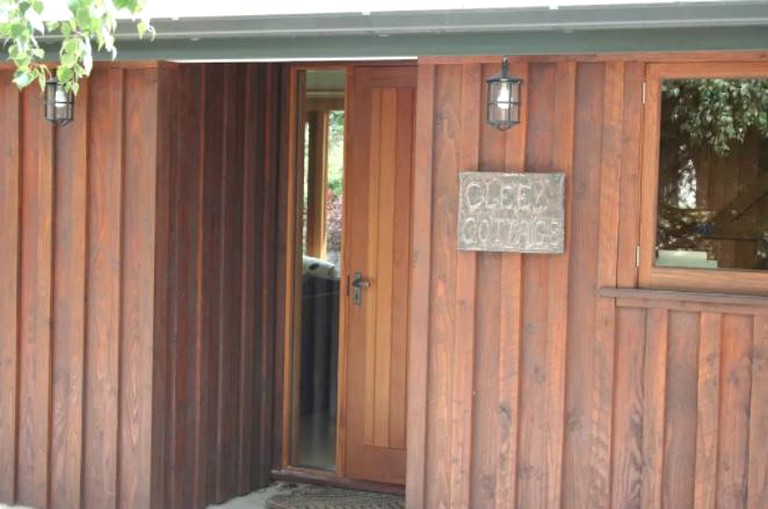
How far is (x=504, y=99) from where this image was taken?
4.66 m

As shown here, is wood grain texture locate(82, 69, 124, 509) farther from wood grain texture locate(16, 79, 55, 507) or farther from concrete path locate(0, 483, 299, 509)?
concrete path locate(0, 483, 299, 509)

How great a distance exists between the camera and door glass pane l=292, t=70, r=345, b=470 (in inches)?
254

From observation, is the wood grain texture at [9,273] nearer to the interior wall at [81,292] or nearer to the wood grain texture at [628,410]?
the interior wall at [81,292]

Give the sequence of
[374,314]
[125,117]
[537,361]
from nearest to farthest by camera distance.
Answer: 1. [537,361]
2. [125,117]
3. [374,314]

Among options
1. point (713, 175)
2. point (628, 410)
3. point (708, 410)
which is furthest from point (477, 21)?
point (708, 410)

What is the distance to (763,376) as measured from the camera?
4555 mm

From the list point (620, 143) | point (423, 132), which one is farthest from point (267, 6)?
point (620, 143)

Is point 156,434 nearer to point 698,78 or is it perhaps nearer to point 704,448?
point 704,448

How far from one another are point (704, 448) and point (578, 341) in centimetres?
67

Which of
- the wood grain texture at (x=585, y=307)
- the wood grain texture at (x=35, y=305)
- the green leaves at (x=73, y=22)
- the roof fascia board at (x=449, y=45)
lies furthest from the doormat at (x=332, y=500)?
the green leaves at (x=73, y=22)

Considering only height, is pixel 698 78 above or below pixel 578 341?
above

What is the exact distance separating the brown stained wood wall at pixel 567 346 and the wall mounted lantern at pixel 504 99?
0.11 meters

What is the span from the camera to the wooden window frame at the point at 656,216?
15.1 ft

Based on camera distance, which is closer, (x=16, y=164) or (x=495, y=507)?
(x=495, y=507)
